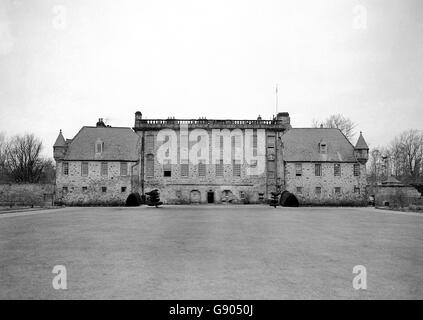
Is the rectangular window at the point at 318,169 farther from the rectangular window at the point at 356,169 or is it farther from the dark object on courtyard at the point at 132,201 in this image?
the dark object on courtyard at the point at 132,201

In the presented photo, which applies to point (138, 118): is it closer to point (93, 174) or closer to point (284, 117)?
point (93, 174)

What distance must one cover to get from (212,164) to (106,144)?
1472 centimetres

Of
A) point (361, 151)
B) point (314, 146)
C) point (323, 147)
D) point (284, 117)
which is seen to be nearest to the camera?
point (361, 151)

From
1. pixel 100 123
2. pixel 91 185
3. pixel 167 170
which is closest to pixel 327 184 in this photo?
pixel 167 170

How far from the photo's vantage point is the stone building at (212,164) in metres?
44.8

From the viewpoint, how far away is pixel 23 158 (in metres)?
67.6

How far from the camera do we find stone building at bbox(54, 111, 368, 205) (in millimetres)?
44812

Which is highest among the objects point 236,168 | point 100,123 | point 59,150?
point 100,123

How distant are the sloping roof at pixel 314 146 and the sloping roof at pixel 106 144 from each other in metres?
21.1
